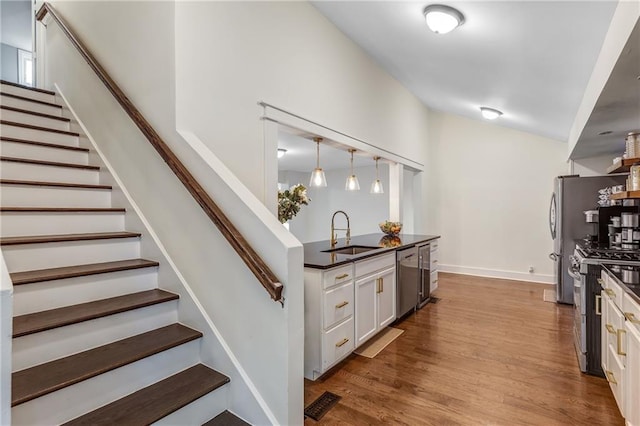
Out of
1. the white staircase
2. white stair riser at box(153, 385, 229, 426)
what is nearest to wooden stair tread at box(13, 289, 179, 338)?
the white staircase

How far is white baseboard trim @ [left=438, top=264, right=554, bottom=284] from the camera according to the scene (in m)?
5.61

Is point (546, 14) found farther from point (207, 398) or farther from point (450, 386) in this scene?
point (207, 398)

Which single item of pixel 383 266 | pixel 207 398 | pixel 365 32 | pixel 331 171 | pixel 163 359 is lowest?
pixel 207 398

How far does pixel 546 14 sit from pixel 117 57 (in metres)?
3.04

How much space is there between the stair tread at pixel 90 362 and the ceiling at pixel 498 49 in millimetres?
2828

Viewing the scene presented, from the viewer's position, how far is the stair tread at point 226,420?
5.49 feet

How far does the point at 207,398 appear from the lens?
1676 millimetres

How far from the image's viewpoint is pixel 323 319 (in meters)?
2.48

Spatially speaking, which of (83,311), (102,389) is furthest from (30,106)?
(102,389)

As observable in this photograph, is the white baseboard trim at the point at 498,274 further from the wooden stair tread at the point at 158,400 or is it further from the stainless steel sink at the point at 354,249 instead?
the wooden stair tread at the point at 158,400

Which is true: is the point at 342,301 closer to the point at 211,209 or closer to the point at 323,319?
the point at 323,319

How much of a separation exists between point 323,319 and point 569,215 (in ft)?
12.2

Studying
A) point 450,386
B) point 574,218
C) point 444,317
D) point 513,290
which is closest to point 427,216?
point 513,290

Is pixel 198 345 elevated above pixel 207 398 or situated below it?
above
